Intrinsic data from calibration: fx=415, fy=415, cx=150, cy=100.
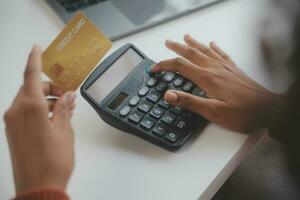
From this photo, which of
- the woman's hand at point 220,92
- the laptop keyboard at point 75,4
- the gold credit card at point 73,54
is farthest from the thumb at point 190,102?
the laptop keyboard at point 75,4

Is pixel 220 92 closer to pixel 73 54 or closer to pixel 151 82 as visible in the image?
pixel 151 82

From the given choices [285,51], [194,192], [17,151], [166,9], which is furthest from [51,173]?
[166,9]

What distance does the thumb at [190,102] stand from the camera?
570mm

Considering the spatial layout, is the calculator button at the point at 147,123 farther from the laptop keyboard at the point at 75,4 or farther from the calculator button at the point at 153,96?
the laptop keyboard at the point at 75,4

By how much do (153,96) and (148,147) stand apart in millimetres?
76

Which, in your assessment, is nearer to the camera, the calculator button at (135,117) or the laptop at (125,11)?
the calculator button at (135,117)

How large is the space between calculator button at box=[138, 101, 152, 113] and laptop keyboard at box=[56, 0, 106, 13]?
10.1 inches

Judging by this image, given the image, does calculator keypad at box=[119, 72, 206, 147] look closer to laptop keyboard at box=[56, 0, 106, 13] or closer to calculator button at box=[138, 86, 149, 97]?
calculator button at box=[138, 86, 149, 97]

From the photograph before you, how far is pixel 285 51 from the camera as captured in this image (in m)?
0.45

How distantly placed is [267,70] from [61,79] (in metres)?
0.31

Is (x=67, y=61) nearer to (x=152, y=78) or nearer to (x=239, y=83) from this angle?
(x=152, y=78)

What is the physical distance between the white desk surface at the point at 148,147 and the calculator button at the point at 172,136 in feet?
0.06

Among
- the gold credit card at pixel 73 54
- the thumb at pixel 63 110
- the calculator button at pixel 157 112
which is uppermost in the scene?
the gold credit card at pixel 73 54

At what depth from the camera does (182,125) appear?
560 mm
